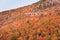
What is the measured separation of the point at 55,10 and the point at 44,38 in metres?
7.52

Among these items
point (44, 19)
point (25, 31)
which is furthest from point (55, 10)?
point (25, 31)

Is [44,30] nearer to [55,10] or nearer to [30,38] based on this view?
[30,38]

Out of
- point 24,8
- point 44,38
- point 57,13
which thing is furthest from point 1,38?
point 24,8

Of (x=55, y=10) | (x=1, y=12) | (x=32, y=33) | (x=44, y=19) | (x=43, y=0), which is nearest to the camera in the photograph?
(x=32, y=33)

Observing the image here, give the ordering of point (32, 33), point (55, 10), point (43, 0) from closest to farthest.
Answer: point (32, 33) → point (55, 10) → point (43, 0)

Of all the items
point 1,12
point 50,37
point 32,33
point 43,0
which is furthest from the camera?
point 1,12

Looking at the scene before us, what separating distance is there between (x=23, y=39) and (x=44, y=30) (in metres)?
2.08

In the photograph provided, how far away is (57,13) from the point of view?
26.7 meters

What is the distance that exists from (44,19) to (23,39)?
4202 millimetres

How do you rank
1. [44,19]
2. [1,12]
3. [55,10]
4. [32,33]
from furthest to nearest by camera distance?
[1,12]
[55,10]
[44,19]
[32,33]

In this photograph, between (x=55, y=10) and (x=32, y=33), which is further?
(x=55, y=10)

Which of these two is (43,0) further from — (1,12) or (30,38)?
(30,38)

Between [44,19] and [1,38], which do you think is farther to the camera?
[44,19]

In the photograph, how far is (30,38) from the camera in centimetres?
2183
